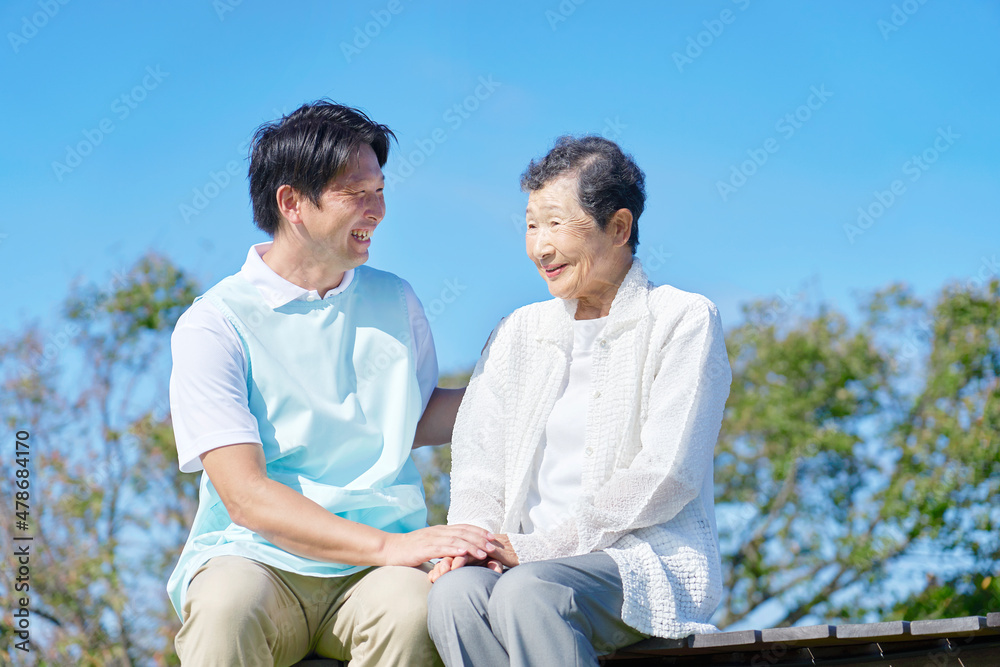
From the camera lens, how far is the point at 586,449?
102 inches

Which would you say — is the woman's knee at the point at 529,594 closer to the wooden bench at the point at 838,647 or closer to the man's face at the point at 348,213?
the wooden bench at the point at 838,647

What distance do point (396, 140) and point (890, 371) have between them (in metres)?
6.48

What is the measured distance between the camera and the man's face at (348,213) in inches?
112

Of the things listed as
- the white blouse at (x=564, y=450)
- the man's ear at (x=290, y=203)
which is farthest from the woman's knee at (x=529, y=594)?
the man's ear at (x=290, y=203)

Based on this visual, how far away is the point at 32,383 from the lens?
280 inches

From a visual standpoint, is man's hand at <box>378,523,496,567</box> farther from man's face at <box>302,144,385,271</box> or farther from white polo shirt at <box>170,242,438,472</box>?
man's face at <box>302,144,385,271</box>

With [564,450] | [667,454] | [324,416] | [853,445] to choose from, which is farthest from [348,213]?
[853,445]

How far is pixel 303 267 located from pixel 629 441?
3.69 ft

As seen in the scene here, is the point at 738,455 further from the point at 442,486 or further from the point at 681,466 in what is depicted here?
the point at 681,466

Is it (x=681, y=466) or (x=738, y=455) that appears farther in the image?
(x=738, y=455)

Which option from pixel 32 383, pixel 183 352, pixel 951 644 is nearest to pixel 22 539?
pixel 32 383

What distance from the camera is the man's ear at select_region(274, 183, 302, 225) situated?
113 inches

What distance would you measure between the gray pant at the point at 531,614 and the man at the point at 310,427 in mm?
112

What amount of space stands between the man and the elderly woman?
174mm
